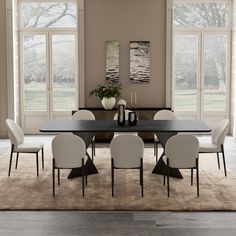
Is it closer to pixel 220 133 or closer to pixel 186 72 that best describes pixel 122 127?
pixel 220 133

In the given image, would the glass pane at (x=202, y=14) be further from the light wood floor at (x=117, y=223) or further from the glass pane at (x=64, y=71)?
the light wood floor at (x=117, y=223)

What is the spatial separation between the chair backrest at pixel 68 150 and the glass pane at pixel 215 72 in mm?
5383

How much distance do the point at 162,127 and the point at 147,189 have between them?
2.84 feet

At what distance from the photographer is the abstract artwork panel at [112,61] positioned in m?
9.54

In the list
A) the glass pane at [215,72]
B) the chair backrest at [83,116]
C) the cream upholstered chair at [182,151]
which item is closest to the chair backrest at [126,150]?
the cream upholstered chair at [182,151]

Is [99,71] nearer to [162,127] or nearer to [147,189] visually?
[162,127]

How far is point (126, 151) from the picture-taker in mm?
5207

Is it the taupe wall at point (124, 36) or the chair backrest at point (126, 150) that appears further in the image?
the taupe wall at point (124, 36)

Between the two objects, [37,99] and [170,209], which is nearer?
[170,209]

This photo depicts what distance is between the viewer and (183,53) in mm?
10000

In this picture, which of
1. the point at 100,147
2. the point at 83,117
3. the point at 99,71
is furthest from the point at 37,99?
the point at 83,117

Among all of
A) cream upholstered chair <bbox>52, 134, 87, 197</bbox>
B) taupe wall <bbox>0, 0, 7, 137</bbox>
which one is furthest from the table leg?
taupe wall <bbox>0, 0, 7, 137</bbox>

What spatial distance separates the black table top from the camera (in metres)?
5.79

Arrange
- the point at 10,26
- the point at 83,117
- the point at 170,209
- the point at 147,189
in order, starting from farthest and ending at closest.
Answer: the point at 10,26 → the point at 83,117 → the point at 147,189 → the point at 170,209
